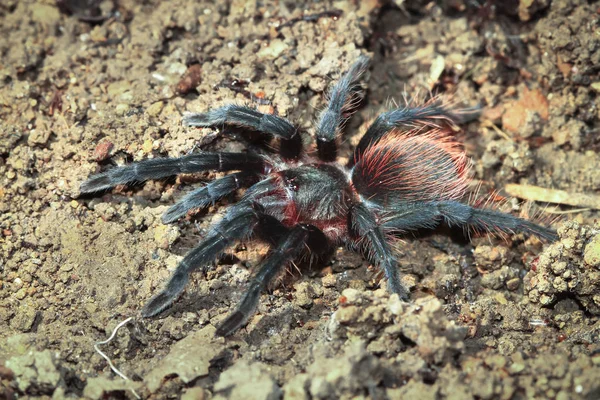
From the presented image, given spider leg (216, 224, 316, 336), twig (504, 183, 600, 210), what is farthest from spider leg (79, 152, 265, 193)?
twig (504, 183, 600, 210)

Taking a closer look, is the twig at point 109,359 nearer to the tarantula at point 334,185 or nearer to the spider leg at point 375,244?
the tarantula at point 334,185

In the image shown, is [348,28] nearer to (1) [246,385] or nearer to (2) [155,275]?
(2) [155,275]

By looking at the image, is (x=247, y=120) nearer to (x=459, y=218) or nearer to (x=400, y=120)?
(x=400, y=120)

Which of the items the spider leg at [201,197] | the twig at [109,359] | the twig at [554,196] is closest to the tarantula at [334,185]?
the spider leg at [201,197]

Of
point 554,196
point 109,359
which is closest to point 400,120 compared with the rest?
point 554,196

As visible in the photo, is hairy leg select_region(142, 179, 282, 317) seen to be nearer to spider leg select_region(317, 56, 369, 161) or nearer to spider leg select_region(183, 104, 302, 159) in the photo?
spider leg select_region(183, 104, 302, 159)

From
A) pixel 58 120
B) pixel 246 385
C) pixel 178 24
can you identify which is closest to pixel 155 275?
pixel 246 385

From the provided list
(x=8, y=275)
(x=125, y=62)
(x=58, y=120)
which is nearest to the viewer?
(x=8, y=275)
